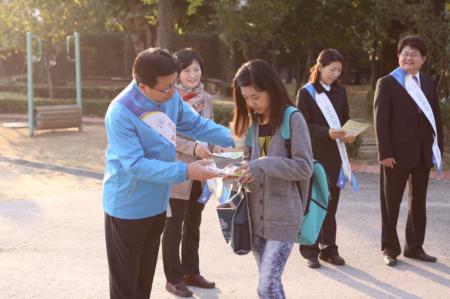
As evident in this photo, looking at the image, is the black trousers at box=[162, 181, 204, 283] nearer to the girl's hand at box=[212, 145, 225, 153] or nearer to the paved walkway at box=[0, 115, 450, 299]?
the paved walkway at box=[0, 115, 450, 299]

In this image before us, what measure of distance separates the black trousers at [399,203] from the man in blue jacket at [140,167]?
2665 mm

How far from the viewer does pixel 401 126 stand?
6.02 meters

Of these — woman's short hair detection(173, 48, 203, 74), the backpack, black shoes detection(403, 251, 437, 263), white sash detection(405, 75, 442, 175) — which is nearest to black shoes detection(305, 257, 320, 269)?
black shoes detection(403, 251, 437, 263)

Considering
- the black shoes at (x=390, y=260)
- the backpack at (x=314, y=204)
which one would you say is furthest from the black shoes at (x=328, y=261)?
the backpack at (x=314, y=204)

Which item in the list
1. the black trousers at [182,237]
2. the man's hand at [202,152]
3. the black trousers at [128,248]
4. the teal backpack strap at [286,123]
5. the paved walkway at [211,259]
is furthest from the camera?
the paved walkway at [211,259]

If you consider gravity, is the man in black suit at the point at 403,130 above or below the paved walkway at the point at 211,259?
above

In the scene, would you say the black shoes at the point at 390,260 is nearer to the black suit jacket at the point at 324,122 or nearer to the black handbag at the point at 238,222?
the black suit jacket at the point at 324,122

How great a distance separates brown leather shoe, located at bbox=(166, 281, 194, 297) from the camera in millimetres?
5406

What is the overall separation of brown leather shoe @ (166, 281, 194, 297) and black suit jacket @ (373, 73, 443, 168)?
1956mm

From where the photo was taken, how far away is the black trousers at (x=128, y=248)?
3895 mm

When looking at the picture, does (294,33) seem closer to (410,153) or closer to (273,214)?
(410,153)

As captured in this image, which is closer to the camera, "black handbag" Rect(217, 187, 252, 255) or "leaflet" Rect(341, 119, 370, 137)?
"black handbag" Rect(217, 187, 252, 255)

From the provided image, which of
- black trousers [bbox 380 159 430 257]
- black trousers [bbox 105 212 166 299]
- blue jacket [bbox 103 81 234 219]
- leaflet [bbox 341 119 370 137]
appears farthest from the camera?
black trousers [bbox 380 159 430 257]

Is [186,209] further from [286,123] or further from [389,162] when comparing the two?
[286,123]
